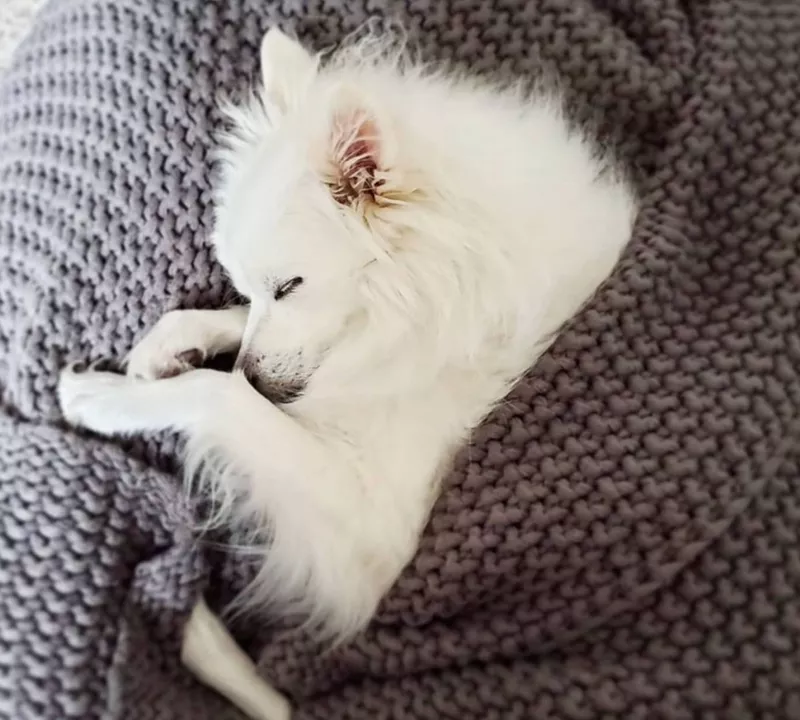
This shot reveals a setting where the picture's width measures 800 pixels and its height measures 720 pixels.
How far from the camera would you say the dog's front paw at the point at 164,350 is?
1.43 meters

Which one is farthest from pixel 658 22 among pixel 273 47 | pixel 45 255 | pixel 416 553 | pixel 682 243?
pixel 45 255

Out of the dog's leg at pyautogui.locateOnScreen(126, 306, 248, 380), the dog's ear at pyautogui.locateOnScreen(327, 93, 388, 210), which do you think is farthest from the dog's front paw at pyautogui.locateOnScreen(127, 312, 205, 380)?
the dog's ear at pyautogui.locateOnScreen(327, 93, 388, 210)

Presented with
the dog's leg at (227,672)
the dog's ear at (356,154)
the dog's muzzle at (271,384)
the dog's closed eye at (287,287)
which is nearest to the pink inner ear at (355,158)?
the dog's ear at (356,154)

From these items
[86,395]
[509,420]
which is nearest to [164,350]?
[86,395]

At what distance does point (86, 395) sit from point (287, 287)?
1.26ft

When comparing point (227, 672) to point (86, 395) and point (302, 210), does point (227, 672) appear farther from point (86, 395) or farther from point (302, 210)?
point (302, 210)

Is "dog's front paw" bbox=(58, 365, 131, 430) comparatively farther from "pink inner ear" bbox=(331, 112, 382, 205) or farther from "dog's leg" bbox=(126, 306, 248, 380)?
"pink inner ear" bbox=(331, 112, 382, 205)

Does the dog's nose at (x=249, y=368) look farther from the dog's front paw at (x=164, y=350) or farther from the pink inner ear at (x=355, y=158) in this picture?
the pink inner ear at (x=355, y=158)

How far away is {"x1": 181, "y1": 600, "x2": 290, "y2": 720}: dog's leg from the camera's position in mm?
1332

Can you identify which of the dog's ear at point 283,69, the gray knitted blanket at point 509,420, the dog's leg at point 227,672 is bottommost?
the dog's leg at point 227,672

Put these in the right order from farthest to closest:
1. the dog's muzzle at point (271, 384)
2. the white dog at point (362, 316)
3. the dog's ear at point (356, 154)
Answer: the dog's muzzle at point (271, 384)
the white dog at point (362, 316)
the dog's ear at point (356, 154)

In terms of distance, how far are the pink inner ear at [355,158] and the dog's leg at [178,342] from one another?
36cm

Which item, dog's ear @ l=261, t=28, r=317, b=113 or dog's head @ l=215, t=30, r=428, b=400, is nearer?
dog's head @ l=215, t=30, r=428, b=400

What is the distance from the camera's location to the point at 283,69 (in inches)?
53.3
